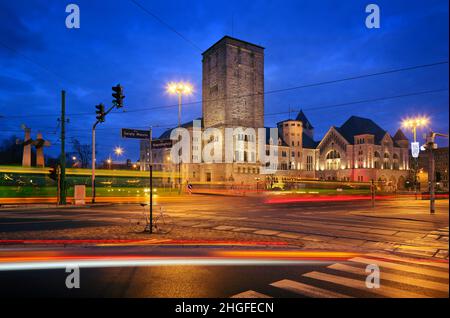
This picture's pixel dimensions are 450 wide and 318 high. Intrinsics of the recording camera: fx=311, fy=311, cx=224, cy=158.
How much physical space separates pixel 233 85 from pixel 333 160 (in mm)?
35361

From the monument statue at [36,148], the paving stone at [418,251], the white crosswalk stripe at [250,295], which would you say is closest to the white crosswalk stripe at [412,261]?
the paving stone at [418,251]

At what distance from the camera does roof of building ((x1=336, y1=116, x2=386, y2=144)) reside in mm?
80562

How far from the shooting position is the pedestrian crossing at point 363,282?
5.29 metres

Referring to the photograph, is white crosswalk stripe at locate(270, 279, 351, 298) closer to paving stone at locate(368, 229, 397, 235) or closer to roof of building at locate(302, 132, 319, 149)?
paving stone at locate(368, 229, 397, 235)

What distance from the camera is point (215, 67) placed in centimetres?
6981

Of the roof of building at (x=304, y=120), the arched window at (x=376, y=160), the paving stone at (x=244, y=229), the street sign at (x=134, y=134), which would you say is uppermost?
the roof of building at (x=304, y=120)

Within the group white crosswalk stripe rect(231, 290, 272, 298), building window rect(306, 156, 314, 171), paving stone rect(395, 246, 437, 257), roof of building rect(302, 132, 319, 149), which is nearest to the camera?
white crosswalk stripe rect(231, 290, 272, 298)

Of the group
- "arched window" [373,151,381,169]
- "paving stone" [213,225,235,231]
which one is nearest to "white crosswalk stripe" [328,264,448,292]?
"paving stone" [213,225,235,231]

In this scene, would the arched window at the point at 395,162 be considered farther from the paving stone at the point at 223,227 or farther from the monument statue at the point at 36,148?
the paving stone at the point at 223,227

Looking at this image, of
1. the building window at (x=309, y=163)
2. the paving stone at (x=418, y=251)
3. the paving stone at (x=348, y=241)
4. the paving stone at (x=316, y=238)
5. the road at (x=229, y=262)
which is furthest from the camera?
the building window at (x=309, y=163)

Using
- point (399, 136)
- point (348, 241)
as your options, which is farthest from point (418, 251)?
point (399, 136)

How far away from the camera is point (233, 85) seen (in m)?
67.4

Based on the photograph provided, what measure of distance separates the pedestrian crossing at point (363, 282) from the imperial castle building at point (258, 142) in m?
52.2
